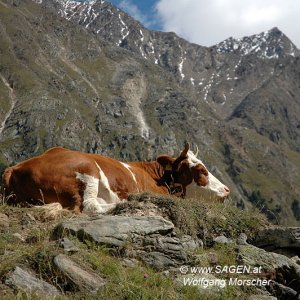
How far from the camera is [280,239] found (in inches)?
409

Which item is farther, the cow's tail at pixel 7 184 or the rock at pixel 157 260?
the cow's tail at pixel 7 184

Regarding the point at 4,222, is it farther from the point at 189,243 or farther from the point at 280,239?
the point at 280,239

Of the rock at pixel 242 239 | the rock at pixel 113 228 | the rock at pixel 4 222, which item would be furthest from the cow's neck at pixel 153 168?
the rock at pixel 113 228

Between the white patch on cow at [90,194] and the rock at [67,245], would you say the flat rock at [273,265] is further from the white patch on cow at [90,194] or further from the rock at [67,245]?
the white patch on cow at [90,194]

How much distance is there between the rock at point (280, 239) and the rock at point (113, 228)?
2.46 metres

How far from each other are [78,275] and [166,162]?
9010 millimetres

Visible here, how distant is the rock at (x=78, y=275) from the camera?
21.7 ft

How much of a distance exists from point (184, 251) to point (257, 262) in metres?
1.13

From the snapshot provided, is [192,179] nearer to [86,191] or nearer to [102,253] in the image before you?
[86,191]

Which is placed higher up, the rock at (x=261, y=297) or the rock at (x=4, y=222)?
the rock at (x=261, y=297)

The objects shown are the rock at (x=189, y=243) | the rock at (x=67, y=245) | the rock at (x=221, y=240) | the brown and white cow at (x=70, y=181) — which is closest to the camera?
the rock at (x=67, y=245)

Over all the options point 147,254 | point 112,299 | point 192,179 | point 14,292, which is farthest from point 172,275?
point 192,179

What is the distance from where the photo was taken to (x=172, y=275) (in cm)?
750

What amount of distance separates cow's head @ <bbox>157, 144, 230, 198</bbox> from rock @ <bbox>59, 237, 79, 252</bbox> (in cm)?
795
